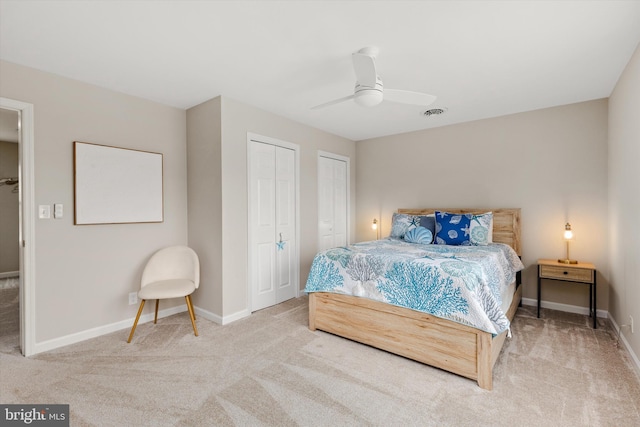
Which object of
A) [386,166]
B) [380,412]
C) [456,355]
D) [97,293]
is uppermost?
[386,166]

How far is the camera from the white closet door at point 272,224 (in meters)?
3.57

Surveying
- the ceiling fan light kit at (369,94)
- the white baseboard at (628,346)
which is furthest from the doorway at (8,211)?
the white baseboard at (628,346)

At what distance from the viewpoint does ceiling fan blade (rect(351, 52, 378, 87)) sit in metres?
2.03

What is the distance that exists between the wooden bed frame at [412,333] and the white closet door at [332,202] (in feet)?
5.65

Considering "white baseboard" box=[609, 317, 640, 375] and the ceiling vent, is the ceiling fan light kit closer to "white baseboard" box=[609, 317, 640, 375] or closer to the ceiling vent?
the ceiling vent

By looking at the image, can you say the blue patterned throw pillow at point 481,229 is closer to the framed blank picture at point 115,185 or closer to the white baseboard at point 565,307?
the white baseboard at point 565,307

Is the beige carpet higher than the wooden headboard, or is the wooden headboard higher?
the wooden headboard

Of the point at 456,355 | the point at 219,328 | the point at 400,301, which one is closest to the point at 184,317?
the point at 219,328

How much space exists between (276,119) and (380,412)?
10.6 feet

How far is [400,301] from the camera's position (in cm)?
239

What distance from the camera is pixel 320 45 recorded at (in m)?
2.21

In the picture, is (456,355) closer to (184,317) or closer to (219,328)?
(219,328)

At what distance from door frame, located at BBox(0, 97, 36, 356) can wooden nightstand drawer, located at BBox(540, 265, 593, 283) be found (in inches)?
192

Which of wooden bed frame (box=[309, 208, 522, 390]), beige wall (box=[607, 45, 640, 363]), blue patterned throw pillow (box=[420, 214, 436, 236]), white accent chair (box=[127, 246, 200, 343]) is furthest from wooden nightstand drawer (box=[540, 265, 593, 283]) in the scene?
white accent chair (box=[127, 246, 200, 343])
